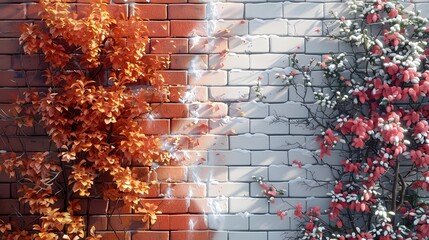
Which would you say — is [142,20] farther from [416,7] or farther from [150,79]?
[416,7]

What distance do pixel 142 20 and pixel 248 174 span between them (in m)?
1.08

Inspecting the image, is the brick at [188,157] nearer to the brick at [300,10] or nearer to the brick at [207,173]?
the brick at [207,173]

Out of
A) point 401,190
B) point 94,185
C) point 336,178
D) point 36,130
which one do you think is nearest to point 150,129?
point 94,185

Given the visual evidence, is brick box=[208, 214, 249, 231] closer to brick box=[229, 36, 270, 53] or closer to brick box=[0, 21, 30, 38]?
brick box=[229, 36, 270, 53]

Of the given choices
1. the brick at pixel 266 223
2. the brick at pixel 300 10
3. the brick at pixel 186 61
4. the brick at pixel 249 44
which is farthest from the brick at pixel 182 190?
the brick at pixel 300 10

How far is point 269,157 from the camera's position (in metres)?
3.25

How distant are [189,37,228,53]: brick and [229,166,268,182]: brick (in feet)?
2.29

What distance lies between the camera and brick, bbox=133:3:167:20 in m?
3.25

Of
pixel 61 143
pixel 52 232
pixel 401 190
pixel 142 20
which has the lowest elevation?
pixel 52 232

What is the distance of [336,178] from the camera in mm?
3250

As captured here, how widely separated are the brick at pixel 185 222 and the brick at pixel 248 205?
0.20 m

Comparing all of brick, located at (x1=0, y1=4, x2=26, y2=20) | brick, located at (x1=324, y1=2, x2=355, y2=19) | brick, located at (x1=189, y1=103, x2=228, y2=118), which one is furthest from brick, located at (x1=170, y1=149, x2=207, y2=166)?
brick, located at (x1=0, y1=4, x2=26, y2=20)

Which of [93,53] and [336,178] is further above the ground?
[93,53]

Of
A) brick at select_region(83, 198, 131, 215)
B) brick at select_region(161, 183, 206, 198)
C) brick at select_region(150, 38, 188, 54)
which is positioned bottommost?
brick at select_region(83, 198, 131, 215)
